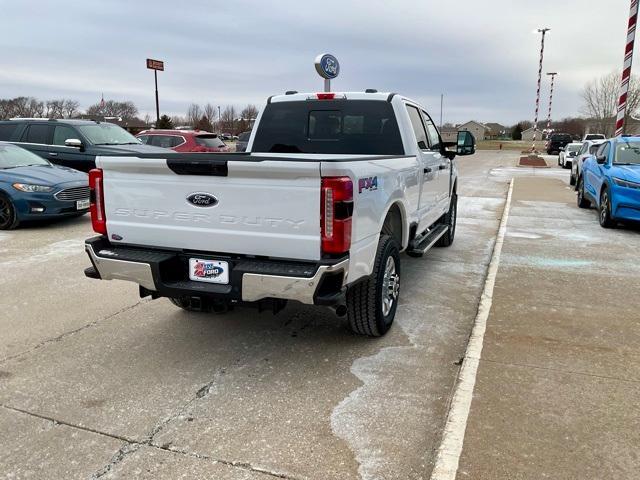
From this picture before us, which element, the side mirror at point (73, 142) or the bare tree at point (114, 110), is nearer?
the side mirror at point (73, 142)

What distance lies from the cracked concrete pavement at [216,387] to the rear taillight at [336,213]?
38.3 inches

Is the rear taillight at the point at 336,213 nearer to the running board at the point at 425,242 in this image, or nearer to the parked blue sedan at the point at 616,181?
the running board at the point at 425,242

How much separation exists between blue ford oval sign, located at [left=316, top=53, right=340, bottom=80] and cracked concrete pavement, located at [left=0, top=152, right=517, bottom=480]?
16.9ft

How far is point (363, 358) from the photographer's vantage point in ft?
13.0

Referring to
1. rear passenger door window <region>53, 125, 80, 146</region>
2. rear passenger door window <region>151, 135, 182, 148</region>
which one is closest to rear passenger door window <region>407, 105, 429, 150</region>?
rear passenger door window <region>53, 125, 80, 146</region>

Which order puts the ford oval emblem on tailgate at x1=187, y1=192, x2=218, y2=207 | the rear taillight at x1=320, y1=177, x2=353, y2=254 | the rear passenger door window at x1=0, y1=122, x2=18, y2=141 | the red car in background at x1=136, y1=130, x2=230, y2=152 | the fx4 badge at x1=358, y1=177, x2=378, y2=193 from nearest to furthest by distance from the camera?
the rear taillight at x1=320, y1=177, x2=353, y2=254
the fx4 badge at x1=358, y1=177, x2=378, y2=193
the ford oval emblem on tailgate at x1=187, y1=192, x2=218, y2=207
the rear passenger door window at x1=0, y1=122, x2=18, y2=141
the red car in background at x1=136, y1=130, x2=230, y2=152

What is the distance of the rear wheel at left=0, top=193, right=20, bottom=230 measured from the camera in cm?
889

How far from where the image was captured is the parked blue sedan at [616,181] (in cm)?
863

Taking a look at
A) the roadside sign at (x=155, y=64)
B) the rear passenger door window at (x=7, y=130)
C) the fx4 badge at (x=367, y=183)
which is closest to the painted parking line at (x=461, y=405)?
the fx4 badge at (x=367, y=183)

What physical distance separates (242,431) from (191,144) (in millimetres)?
12249

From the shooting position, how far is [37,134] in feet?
39.8

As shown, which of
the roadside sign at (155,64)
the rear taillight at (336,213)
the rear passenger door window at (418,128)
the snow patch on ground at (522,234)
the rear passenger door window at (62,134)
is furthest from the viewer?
the roadside sign at (155,64)

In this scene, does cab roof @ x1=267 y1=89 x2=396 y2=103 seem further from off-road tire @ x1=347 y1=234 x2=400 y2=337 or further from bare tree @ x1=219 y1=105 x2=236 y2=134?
bare tree @ x1=219 y1=105 x2=236 y2=134

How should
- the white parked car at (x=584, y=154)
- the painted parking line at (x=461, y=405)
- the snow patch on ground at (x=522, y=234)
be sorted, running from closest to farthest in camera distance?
the painted parking line at (x=461, y=405)
the snow patch on ground at (x=522, y=234)
the white parked car at (x=584, y=154)
